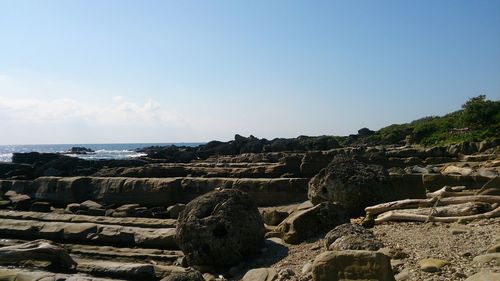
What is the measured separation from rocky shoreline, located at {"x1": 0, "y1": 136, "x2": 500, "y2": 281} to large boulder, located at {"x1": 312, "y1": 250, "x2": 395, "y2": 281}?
11 millimetres

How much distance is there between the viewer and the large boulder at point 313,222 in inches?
332

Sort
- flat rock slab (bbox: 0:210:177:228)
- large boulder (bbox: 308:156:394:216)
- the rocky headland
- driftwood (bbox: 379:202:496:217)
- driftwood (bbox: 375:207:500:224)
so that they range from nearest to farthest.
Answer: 1. the rocky headland
2. driftwood (bbox: 375:207:500:224)
3. driftwood (bbox: 379:202:496:217)
4. large boulder (bbox: 308:156:394:216)
5. flat rock slab (bbox: 0:210:177:228)

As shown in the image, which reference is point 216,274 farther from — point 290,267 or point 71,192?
point 71,192

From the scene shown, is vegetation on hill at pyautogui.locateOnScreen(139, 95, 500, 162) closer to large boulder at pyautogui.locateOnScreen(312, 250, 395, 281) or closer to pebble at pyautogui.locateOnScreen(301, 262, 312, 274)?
pebble at pyautogui.locateOnScreen(301, 262, 312, 274)

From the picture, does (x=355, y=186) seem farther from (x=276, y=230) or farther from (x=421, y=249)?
(x=421, y=249)

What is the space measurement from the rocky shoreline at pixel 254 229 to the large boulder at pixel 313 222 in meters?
0.02

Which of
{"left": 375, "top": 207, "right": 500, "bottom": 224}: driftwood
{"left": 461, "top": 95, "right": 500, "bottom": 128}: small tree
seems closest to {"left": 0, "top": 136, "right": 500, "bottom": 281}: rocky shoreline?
{"left": 375, "top": 207, "right": 500, "bottom": 224}: driftwood

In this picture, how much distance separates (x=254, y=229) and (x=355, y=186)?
2427 mm

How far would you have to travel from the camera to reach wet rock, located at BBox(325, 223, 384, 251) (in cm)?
618

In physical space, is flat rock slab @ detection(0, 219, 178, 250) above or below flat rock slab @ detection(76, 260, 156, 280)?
above

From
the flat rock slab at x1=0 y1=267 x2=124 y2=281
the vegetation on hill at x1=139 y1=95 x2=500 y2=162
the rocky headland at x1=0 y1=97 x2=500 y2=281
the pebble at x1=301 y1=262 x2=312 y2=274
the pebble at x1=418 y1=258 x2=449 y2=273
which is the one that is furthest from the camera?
the vegetation on hill at x1=139 y1=95 x2=500 y2=162

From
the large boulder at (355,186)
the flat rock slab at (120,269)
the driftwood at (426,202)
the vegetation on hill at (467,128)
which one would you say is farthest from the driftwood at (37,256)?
the vegetation on hill at (467,128)

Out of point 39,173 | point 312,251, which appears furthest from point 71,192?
point 312,251

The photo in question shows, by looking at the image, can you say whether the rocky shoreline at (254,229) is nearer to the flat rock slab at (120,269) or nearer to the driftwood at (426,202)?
the flat rock slab at (120,269)
